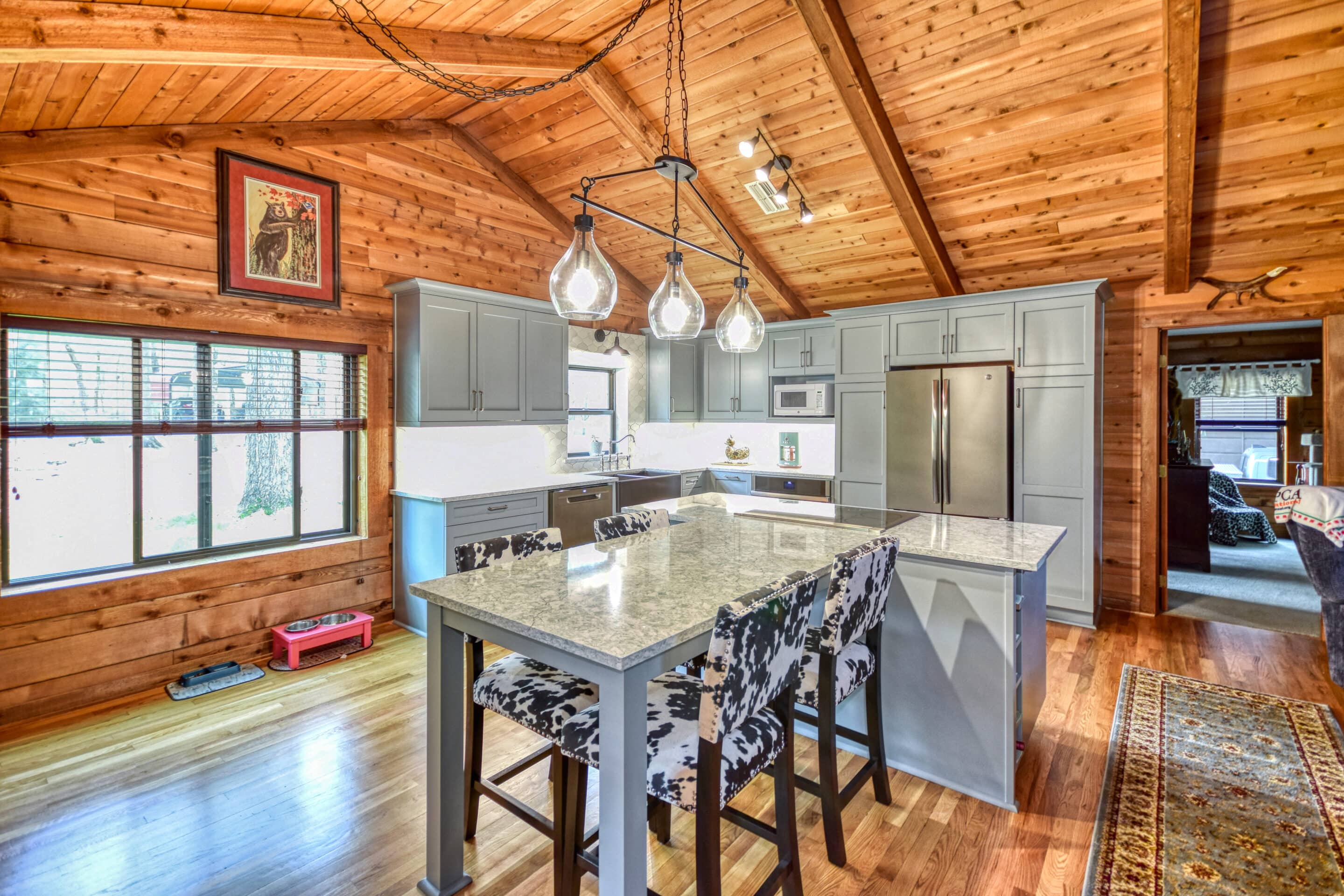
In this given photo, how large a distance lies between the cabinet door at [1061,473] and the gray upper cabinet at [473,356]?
3.42 m

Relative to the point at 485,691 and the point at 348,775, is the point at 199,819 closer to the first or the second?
the point at 348,775

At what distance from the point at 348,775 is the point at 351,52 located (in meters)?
2.99

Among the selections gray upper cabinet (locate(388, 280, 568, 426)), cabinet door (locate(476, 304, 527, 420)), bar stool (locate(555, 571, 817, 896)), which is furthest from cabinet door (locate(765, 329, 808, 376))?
bar stool (locate(555, 571, 817, 896))

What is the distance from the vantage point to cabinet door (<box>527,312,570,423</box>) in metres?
4.67

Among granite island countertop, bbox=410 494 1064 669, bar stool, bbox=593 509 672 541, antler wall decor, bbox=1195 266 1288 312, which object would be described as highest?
antler wall decor, bbox=1195 266 1288 312

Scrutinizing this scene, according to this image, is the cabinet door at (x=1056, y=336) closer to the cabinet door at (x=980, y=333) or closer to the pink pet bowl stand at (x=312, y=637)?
the cabinet door at (x=980, y=333)

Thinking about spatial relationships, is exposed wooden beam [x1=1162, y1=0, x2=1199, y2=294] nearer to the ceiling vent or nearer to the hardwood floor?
the ceiling vent

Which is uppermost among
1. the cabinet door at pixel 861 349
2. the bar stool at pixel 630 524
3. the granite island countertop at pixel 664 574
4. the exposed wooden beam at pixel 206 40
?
the exposed wooden beam at pixel 206 40

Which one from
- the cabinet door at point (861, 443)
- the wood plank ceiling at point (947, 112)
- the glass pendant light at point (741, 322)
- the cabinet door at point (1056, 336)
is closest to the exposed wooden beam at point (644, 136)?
the wood plank ceiling at point (947, 112)

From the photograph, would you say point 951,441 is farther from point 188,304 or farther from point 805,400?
point 188,304

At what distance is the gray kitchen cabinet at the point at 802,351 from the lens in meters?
5.41

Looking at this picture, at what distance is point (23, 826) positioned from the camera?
2.14 m

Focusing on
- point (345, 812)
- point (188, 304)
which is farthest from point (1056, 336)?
point (188, 304)

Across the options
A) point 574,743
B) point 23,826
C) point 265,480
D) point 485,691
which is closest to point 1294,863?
point 574,743
